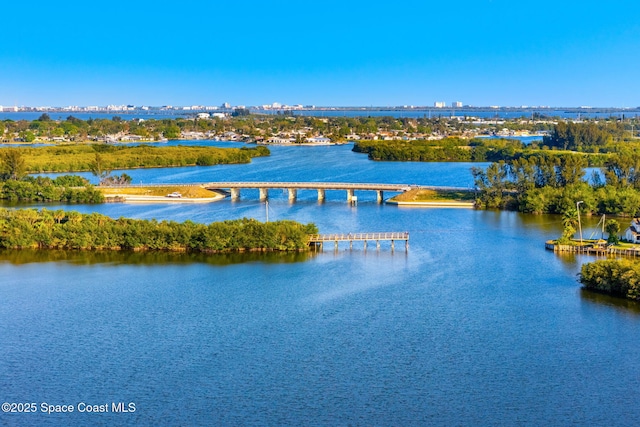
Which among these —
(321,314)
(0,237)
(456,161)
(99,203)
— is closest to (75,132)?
(456,161)

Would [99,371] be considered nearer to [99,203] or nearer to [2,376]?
[2,376]

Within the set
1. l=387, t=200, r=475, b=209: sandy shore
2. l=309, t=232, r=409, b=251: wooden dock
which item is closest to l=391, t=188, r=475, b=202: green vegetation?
l=387, t=200, r=475, b=209: sandy shore

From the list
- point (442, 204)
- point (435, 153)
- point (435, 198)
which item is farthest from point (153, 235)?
point (435, 153)

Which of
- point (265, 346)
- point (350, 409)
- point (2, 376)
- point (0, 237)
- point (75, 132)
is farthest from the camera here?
point (75, 132)

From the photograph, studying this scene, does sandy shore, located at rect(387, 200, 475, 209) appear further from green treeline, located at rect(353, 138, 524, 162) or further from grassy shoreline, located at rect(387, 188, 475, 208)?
green treeline, located at rect(353, 138, 524, 162)

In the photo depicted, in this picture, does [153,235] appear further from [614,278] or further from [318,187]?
[318,187]

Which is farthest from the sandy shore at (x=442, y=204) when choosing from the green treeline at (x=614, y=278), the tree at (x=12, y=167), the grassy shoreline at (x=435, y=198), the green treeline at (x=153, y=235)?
the tree at (x=12, y=167)
